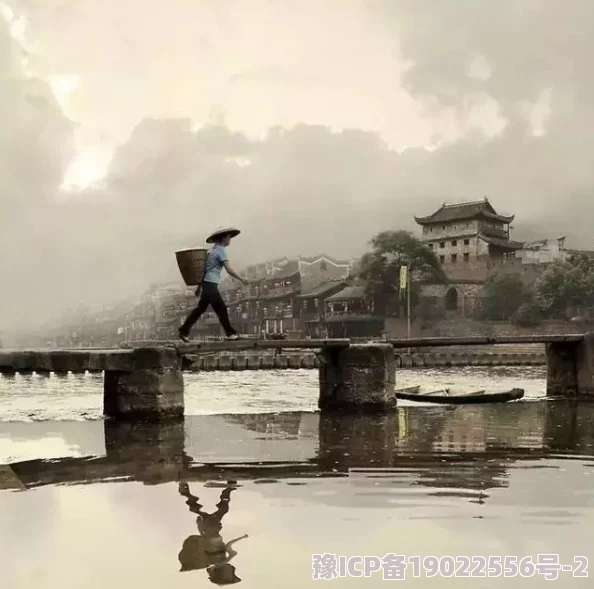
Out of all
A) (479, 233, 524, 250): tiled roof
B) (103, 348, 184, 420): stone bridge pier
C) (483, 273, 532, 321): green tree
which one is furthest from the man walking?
(479, 233, 524, 250): tiled roof

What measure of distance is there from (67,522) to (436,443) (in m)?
3.90

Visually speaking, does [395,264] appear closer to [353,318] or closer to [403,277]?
[403,277]

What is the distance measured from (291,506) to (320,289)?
1966 inches

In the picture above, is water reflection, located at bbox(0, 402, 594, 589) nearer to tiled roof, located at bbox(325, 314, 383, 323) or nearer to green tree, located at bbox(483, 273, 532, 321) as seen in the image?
tiled roof, located at bbox(325, 314, 383, 323)

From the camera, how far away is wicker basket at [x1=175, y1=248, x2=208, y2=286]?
7.72m

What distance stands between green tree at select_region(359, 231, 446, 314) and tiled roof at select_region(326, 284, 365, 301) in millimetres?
829

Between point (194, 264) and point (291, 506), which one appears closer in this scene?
point (291, 506)

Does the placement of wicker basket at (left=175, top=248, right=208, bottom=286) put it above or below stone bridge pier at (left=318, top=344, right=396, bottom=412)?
above

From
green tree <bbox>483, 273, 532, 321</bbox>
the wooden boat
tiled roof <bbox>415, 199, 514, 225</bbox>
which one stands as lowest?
the wooden boat

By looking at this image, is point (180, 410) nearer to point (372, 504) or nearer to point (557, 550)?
point (372, 504)

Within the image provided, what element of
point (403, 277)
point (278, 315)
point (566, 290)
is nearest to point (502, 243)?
point (566, 290)

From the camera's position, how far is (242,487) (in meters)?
4.46

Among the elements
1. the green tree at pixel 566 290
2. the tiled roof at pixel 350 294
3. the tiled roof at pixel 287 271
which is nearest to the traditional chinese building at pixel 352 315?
the tiled roof at pixel 350 294

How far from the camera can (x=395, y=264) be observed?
169ft
